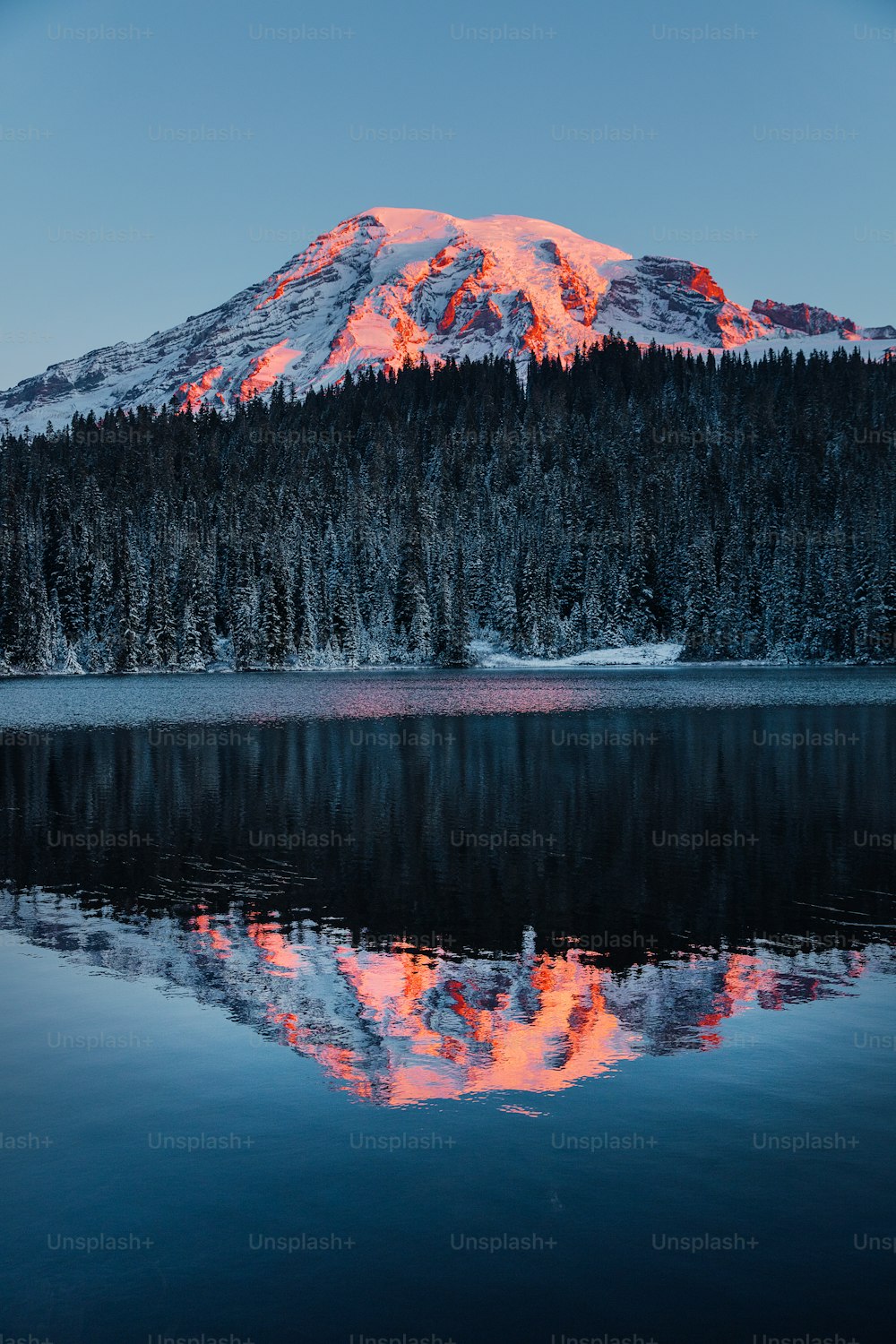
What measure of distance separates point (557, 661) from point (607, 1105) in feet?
490

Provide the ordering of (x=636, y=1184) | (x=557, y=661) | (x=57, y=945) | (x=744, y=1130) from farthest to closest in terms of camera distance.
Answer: (x=557, y=661) → (x=57, y=945) → (x=744, y=1130) → (x=636, y=1184)

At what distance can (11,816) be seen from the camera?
34.2 metres

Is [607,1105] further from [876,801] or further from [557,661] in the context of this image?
[557,661]

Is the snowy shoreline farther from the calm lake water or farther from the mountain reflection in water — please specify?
the mountain reflection in water

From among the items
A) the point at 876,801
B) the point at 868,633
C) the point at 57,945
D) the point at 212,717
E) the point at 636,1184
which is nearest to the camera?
the point at 636,1184

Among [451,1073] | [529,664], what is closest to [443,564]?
[529,664]

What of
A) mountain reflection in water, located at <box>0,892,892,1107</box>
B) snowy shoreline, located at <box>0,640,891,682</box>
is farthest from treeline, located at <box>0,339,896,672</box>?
mountain reflection in water, located at <box>0,892,892,1107</box>

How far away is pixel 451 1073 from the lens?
1342 centimetres

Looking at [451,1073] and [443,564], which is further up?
[443,564]

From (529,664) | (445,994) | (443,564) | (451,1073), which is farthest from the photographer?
(443,564)

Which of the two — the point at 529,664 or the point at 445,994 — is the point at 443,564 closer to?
the point at 529,664

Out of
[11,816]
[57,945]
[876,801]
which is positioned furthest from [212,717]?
[57,945]

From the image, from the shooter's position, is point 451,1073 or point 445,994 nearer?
point 451,1073

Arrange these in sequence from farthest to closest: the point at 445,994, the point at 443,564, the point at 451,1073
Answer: the point at 443,564, the point at 445,994, the point at 451,1073
